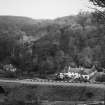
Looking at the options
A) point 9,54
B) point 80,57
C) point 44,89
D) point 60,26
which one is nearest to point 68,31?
point 60,26

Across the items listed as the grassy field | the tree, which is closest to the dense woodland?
the grassy field

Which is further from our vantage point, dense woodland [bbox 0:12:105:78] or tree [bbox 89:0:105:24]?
dense woodland [bbox 0:12:105:78]

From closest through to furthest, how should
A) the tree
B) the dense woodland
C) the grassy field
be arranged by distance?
the tree
the grassy field
the dense woodland

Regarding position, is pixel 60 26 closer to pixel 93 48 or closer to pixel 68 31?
pixel 68 31

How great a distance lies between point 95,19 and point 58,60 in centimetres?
8239

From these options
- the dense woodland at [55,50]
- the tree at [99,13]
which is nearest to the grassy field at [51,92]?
the tree at [99,13]

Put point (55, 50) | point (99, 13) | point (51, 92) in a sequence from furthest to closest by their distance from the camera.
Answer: point (55, 50) < point (51, 92) < point (99, 13)

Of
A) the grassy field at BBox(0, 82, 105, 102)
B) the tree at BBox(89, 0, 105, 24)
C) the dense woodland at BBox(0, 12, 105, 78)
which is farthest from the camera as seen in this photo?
the dense woodland at BBox(0, 12, 105, 78)

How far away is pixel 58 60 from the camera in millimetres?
97312

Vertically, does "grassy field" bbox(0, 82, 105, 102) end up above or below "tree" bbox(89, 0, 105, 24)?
below

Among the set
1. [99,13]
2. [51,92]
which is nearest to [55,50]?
[51,92]

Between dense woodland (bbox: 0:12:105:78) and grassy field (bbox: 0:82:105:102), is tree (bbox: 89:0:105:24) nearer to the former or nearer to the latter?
grassy field (bbox: 0:82:105:102)

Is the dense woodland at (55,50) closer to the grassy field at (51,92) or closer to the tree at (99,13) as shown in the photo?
the grassy field at (51,92)

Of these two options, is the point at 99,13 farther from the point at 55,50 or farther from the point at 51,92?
the point at 55,50
